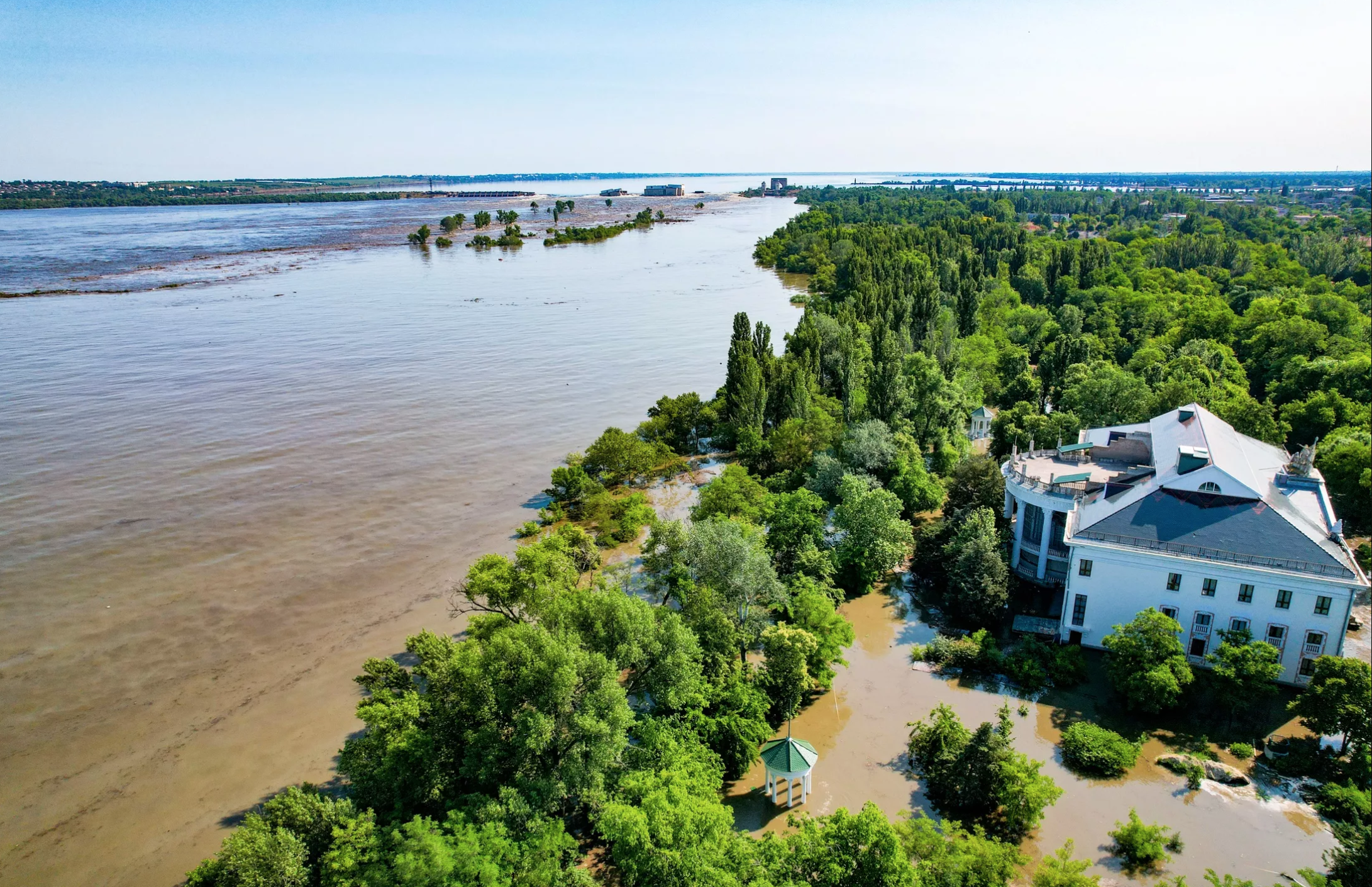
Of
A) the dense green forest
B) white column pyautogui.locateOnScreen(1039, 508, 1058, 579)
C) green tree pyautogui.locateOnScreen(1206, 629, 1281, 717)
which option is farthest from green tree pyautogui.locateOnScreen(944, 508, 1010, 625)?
green tree pyautogui.locateOnScreen(1206, 629, 1281, 717)

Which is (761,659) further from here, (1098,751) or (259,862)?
(259,862)

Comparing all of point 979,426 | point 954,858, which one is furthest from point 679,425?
point 954,858

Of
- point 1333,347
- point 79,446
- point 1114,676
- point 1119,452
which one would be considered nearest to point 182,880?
point 1114,676

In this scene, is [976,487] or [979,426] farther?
[979,426]

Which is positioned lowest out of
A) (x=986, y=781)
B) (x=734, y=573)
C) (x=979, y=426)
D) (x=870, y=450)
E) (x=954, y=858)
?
(x=986, y=781)

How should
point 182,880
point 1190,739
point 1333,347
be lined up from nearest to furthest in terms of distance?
point 182,880 < point 1190,739 < point 1333,347

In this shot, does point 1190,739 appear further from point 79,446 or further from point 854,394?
point 79,446
